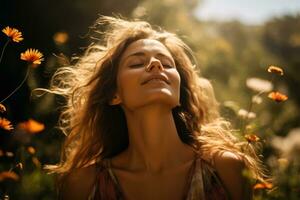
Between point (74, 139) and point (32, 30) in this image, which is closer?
point (74, 139)

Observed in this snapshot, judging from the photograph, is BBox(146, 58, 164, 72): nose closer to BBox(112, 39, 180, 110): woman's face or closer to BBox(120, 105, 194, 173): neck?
BBox(112, 39, 180, 110): woman's face

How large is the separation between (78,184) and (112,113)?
63 centimetres

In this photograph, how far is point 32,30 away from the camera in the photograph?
5871 mm

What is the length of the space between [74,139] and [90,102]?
11.7 inches

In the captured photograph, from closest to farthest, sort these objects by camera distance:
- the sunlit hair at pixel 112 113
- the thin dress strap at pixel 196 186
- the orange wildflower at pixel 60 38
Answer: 1. the thin dress strap at pixel 196 186
2. the sunlit hair at pixel 112 113
3. the orange wildflower at pixel 60 38

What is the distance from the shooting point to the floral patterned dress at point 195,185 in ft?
10.6

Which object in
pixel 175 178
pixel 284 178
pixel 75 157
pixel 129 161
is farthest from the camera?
pixel 75 157

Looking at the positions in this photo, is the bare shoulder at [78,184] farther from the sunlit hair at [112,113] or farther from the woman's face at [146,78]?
the woman's face at [146,78]

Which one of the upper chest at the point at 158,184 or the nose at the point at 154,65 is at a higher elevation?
the nose at the point at 154,65

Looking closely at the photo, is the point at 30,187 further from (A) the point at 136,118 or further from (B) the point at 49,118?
(B) the point at 49,118

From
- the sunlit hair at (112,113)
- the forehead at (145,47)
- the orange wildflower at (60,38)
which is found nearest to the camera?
the forehead at (145,47)

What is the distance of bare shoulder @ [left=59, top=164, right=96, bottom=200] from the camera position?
3.48m

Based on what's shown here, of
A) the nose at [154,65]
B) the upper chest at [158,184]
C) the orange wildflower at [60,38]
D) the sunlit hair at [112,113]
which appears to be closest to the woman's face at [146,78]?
the nose at [154,65]

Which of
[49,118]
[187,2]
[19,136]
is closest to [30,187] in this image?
[19,136]
